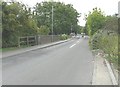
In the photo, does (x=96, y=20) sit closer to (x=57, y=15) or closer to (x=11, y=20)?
(x=11, y=20)

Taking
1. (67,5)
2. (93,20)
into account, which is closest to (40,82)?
(93,20)

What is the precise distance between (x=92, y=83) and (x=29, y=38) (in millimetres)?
28929

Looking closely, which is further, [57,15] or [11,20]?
[57,15]

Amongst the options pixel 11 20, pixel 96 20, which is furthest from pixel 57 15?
pixel 11 20

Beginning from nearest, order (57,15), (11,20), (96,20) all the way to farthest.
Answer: (11,20), (96,20), (57,15)

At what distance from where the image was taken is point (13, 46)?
108 ft

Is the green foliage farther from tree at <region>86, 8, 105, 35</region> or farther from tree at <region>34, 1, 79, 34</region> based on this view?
tree at <region>34, 1, 79, 34</region>

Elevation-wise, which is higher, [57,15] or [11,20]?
[57,15]

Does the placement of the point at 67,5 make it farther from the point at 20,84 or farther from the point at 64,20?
the point at 20,84

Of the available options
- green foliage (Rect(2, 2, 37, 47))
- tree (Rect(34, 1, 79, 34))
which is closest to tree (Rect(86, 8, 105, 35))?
green foliage (Rect(2, 2, 37, 47))

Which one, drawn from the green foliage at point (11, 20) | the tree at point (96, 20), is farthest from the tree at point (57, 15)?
the green foliage at point (11, 20)

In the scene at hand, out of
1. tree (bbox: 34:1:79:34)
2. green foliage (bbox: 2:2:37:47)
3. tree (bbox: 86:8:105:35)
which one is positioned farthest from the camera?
tree (bbox: 34:1:79:34)

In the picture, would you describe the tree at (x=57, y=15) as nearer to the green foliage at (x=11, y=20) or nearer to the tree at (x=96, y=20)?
the tree at (x=96, y=20)

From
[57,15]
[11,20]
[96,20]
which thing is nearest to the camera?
[11,20]
